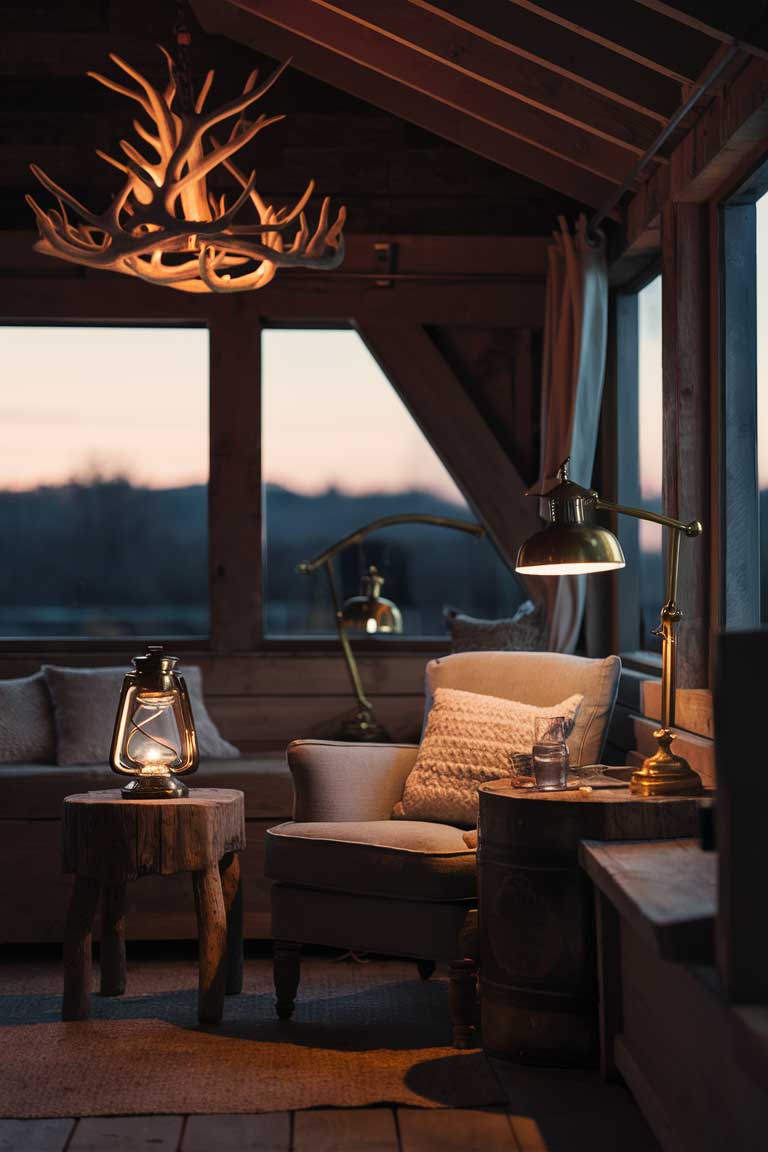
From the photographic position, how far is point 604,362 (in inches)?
187

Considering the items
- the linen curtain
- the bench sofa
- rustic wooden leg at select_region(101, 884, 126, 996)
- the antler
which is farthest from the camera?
the linen curtain

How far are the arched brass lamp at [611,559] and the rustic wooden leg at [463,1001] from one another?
642 millimetres

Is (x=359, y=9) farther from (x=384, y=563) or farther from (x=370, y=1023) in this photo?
(x=370, y=1023)

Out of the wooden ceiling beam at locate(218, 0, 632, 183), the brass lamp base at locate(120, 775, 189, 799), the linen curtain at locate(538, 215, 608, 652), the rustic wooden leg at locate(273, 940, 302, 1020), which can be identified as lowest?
the rustic wooden leg at locate(273, 940, 302, 1020)

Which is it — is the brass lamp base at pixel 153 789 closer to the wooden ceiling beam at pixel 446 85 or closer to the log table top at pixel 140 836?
the log table top at pixel 140 836

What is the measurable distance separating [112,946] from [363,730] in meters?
1.30

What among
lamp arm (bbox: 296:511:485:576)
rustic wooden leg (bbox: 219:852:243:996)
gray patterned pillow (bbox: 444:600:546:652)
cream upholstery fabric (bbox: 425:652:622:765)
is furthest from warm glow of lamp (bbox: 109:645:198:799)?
gray patterned pillow (bbox: 444:600:546:652)

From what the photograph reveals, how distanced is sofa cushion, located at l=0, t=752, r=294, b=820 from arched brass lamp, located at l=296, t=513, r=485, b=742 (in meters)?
0.48

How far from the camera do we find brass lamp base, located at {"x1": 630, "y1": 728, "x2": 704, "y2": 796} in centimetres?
311

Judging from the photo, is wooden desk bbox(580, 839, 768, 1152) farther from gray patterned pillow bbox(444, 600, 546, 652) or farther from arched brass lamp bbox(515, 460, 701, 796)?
gray patterned pillow bbox(444, 600, 546, 652)

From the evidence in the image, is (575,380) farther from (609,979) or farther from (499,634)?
(609,979)

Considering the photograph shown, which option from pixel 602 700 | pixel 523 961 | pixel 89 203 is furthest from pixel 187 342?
pixel 523 961

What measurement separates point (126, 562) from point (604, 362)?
2.00 m

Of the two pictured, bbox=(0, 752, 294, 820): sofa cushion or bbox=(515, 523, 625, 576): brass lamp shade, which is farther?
bbox=(0, 752, 294, 820): sofa cushion
